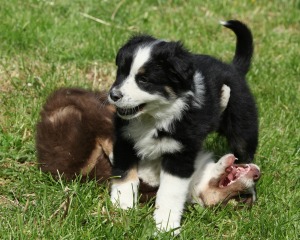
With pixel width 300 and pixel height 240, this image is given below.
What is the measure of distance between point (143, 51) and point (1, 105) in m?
1.81

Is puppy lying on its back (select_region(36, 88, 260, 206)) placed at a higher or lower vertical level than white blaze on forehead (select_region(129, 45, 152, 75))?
lower

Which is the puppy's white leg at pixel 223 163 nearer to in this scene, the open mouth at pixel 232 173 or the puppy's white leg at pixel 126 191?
the open mouth at pixel 232 173

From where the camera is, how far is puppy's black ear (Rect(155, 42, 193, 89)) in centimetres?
354

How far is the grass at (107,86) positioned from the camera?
11.6ft

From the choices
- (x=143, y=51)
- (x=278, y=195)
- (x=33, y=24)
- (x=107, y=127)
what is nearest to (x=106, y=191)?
(x=107, y=127)

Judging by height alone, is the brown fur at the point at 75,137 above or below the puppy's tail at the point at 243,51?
below

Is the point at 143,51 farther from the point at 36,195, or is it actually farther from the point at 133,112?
the point at 36,195

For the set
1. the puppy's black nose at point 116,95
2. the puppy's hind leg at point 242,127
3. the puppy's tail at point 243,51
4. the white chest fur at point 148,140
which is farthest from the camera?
the puppy's tail at point 243,51

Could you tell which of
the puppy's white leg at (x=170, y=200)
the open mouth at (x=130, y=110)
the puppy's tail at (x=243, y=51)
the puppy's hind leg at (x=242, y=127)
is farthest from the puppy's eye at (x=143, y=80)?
the puppy's tail at (x=243, y=51)

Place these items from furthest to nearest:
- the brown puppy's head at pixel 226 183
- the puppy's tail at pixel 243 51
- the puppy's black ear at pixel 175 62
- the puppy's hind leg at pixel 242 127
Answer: the puppy's tail at pixel 243 51
the puppy's hind leg at pixel 242 127
the brown puppy's head at pixel 226 183
the puppy's black ear at pixel 175 62

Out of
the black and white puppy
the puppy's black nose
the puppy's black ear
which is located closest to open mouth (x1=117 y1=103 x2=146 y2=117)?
the black and white puppy

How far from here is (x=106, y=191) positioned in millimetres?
3844

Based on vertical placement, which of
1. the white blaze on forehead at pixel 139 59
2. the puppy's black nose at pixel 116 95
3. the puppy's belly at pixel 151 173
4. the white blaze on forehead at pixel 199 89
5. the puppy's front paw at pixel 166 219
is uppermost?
the white blaze on forehead at pixel 139 59

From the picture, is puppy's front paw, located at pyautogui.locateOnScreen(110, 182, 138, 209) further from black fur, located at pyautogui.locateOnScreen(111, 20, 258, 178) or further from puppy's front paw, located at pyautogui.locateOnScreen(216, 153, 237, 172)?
puppy's front paw, located at pyautogui.locateOnScreen(216, 153, 237, 172)
